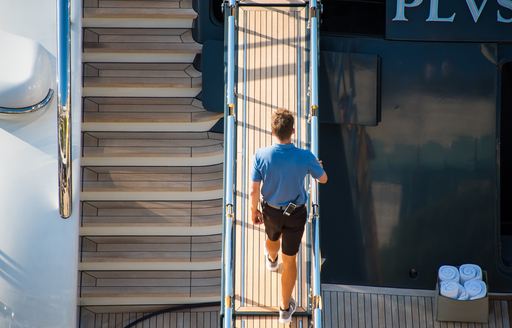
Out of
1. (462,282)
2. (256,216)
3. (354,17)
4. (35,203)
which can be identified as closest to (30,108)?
(35,203)

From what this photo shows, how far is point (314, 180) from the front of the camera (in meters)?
5.59

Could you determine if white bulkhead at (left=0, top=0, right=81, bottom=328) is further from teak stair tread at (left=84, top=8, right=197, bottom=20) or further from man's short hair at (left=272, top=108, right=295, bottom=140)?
man's short hair at (left=272, top=108, right=295, bottom=140)

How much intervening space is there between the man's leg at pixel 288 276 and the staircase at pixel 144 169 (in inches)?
72.9

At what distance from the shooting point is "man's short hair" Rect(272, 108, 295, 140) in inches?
189

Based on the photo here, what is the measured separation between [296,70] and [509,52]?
6.49 feet

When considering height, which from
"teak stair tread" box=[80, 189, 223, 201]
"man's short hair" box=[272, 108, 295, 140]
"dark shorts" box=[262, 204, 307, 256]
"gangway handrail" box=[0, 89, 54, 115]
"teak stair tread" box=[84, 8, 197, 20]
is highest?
"teak stair tread" box=[84, 8, 197, 20]

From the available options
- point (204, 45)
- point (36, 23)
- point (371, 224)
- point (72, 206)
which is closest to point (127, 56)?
point (204, 45)

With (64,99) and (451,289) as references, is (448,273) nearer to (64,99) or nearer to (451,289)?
(451,289)

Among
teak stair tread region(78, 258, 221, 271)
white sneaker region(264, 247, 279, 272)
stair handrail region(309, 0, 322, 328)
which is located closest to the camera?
stair handrail region(309, 0, 322, 328)

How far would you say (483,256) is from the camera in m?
7.39

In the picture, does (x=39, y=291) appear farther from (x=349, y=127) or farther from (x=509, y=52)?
(x=509, y=52)

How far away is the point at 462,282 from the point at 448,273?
0.41 feet

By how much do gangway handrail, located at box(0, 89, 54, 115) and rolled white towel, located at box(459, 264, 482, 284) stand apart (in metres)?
3.22

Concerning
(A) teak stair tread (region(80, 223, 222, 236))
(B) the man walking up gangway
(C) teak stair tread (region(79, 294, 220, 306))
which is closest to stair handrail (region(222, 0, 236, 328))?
(B) the man walking up gangway
